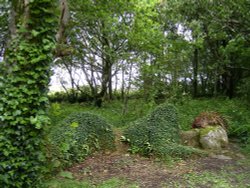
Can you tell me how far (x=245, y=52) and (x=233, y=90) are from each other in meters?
5.34

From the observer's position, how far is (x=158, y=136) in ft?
19.8

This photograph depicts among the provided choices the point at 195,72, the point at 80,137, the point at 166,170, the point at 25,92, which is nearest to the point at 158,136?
the point at 166,170

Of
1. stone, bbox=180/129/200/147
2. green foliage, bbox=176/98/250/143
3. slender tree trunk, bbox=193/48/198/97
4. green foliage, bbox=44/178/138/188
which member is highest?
slender tree trunk, bbox=193/48/198/97

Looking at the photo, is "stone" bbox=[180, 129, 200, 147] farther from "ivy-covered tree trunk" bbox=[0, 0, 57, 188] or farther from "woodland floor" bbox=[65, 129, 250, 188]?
"ivy-covered tree trunk" bbox=[0, 0, 57, 188]

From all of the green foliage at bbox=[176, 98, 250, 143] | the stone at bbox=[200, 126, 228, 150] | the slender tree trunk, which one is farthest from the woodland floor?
the slender tree trunk

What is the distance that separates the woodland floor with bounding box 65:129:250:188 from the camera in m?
4.65

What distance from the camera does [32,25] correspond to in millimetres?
3531

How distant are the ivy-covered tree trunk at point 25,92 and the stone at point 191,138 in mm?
3678

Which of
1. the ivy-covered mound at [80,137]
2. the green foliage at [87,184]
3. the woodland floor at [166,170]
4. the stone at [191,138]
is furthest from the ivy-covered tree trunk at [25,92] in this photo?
the stone at [191,138]

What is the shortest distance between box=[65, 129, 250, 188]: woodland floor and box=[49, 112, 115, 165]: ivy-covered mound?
0.17 meters

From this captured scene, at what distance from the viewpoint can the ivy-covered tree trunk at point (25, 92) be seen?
3420 millimetres

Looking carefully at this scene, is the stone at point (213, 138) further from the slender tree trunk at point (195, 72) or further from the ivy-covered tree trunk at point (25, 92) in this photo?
the slender tree trunk at point (195, 72)

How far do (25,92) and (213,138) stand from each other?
4231 millimetres

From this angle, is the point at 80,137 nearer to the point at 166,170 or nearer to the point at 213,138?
the point at 166,170
